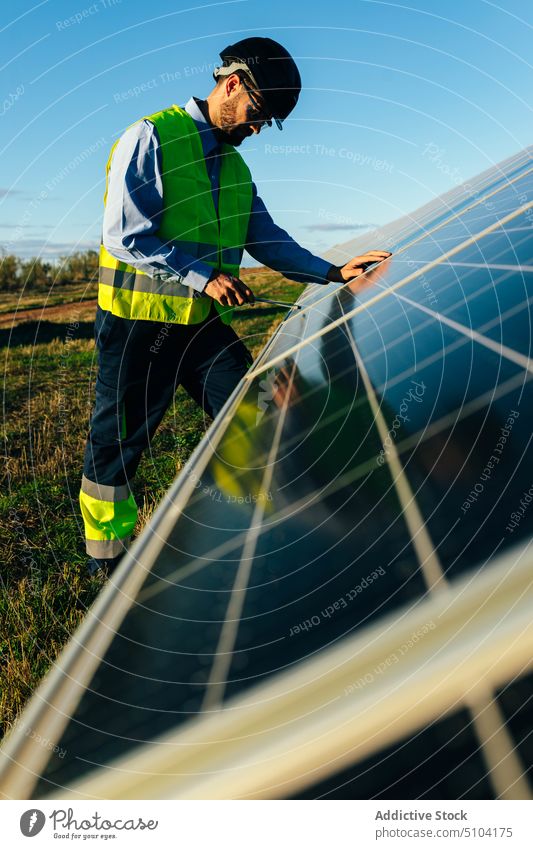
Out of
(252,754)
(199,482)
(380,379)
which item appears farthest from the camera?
(380,379)

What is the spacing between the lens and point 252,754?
3.61 feet

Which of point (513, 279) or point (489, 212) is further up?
point (489, 212)

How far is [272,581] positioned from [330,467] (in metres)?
0.51

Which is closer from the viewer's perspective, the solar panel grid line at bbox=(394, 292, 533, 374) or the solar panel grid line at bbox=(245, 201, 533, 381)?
the solar panel grid line at bbox=(394, 292, 533, 374)

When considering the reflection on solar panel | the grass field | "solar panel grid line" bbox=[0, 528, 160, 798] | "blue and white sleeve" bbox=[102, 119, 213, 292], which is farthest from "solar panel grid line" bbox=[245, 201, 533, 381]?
"solar panel grid line" bbox=[0, 528, 160, 798]

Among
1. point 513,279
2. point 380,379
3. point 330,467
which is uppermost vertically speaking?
point 513,279

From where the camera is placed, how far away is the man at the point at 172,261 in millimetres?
2672

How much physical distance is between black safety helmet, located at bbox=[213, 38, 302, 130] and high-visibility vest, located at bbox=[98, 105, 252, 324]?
0.34 m

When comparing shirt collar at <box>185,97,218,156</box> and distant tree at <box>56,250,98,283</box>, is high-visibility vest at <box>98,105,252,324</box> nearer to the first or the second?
shirt collar at <box>185,97,218,156</box>

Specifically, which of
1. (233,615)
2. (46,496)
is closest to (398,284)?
(233,615)

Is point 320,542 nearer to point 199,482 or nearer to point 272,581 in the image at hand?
point 272,581

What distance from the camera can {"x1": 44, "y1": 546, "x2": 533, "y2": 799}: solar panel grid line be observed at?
101cm

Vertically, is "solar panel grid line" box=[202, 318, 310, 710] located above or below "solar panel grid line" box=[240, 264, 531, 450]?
below

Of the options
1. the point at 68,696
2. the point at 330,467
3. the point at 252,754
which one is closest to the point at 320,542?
the point at 330,467
